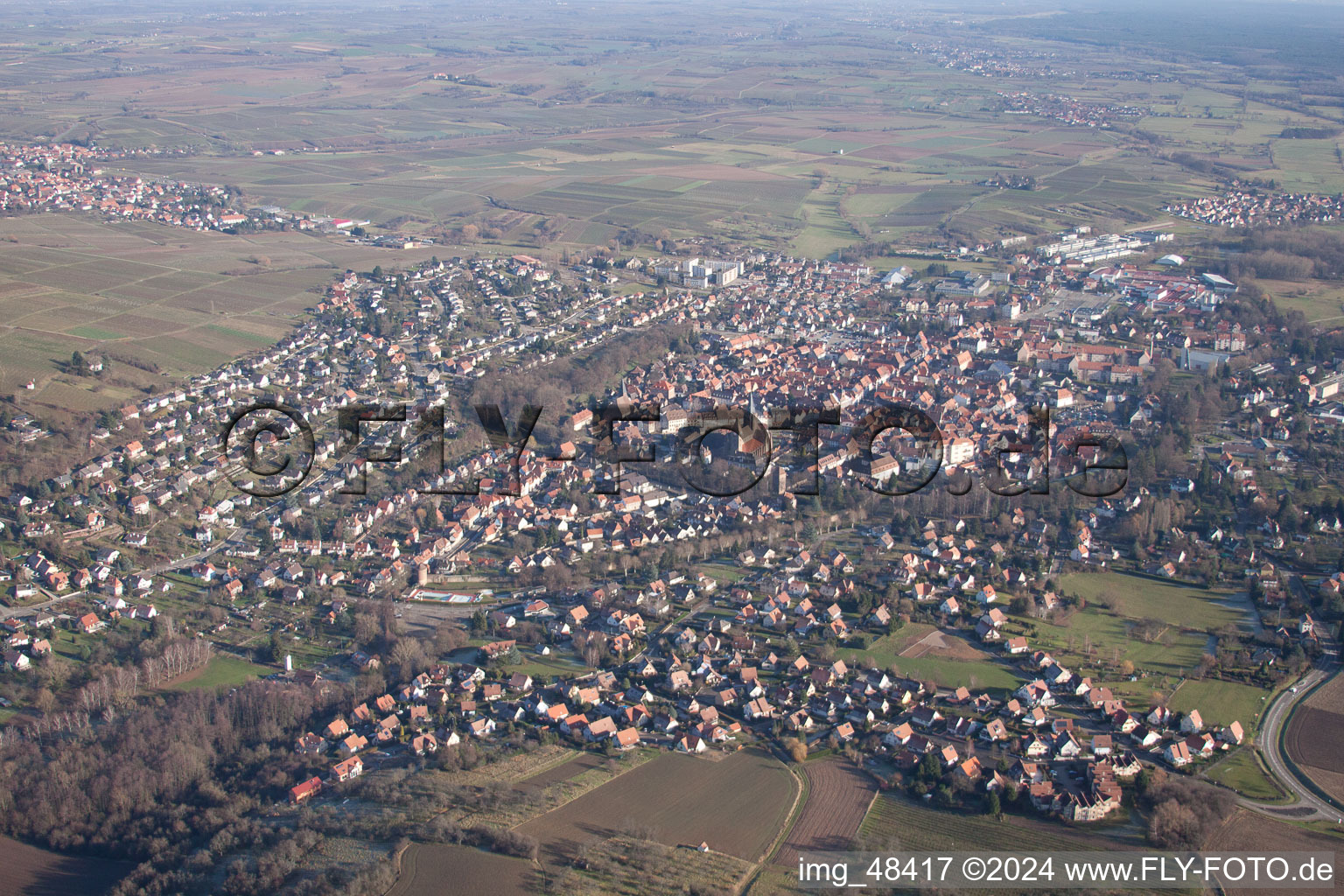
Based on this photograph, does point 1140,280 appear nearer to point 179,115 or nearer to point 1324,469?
point 1324,469

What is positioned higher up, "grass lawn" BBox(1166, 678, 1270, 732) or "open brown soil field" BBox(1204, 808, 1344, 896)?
"grass lawn" BBox(1166, 678, 1270, 732)

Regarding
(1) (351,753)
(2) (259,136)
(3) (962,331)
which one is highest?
(2) (259,136)

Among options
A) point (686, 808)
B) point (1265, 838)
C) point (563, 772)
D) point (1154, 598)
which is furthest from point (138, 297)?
point (1265, 838)

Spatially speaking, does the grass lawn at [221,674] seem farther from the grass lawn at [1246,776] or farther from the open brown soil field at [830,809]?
the grass lawn at [1246,776]

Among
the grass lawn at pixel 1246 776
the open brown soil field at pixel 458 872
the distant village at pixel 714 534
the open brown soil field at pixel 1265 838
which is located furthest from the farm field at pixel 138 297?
the open brown soil field at pixel 1265 838

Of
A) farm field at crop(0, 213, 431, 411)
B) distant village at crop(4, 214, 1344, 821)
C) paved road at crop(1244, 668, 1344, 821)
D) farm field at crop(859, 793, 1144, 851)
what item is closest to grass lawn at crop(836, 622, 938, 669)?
distant village at crop(4, 214, 1344, 821)

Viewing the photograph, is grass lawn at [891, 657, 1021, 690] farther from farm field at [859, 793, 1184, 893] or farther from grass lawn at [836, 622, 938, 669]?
farm field at [859, 793, 1184, 893]

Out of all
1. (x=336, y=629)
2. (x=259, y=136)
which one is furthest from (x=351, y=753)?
(x=259, y=136)
